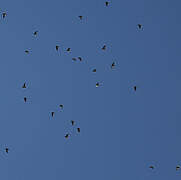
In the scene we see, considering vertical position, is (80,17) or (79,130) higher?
(80,17)

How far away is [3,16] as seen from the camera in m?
12.9

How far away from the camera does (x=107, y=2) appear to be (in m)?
13.0

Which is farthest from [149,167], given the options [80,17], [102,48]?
[80,17]

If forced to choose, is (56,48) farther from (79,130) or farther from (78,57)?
(79,130)

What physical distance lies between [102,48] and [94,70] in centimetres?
50

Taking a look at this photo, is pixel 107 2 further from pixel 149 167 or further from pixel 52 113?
pixel 149 167

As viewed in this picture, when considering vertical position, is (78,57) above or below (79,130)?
above

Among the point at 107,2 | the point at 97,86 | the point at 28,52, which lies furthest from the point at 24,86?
the point at 107,2

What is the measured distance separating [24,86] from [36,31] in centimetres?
120

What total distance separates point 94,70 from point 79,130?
A: 130 centimetres

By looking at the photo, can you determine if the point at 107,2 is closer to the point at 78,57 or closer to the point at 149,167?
the point at 78,57

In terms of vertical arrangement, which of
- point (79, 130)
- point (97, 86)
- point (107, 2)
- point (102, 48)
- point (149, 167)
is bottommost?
point (149, 167)

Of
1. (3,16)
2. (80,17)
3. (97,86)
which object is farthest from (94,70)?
(3,16)

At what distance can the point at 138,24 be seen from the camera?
13.0 metres
